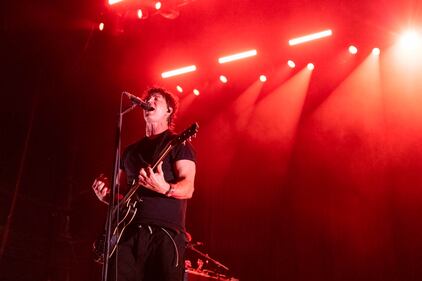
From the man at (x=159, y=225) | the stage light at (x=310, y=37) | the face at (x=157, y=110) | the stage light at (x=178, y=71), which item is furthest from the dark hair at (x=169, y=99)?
the stage light at (x=178, y=71)

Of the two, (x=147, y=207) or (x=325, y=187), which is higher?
(x=325, y=187)

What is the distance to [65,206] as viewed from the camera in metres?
6.91

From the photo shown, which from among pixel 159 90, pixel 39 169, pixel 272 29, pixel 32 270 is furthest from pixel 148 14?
pixel 32 270

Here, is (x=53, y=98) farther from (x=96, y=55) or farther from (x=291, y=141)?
(x=291, y=141)

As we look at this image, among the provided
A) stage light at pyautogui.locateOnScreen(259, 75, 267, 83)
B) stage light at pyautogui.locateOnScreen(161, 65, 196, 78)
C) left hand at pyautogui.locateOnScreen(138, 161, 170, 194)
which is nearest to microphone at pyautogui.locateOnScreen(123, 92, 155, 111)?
left hand at pyautogui.locateOnScreen(138, 161, 170, 194)

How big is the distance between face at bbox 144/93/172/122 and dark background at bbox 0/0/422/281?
127 inches

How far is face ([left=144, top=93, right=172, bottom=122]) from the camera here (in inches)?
126

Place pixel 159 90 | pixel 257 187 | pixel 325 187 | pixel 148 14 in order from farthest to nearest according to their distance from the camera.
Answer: pixel 257 187 → pixel 325 187 → pixel 148 14 → pixel 159 90

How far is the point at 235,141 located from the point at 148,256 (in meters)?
5.61

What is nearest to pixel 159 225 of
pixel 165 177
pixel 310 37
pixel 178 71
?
pixel 165 177

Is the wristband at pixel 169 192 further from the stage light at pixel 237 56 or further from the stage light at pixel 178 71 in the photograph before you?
the stage light at pixel 178 71

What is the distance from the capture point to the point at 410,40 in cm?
639

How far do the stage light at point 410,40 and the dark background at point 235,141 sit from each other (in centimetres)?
17

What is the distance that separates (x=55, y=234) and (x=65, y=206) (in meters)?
0.45
